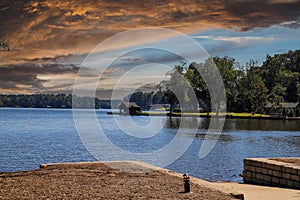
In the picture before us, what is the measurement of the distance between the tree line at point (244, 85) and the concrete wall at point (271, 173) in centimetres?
8440

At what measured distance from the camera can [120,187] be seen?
434 inches

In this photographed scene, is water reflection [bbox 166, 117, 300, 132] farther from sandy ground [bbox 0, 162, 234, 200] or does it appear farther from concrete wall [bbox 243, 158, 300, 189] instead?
sandy ground [bbox 0, 162, 234, 200]

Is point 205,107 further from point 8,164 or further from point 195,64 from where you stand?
point 8,164

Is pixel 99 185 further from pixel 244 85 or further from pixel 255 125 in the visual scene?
pixel 244 85

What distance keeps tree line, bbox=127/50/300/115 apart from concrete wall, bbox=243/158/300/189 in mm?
84402

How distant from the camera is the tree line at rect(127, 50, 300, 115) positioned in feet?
332

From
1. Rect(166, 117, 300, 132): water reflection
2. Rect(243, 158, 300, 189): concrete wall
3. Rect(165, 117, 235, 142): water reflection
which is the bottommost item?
Rect(166, 117, 300, 132): water reflection

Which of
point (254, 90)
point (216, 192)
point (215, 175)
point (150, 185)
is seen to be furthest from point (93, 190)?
point (254, 90)

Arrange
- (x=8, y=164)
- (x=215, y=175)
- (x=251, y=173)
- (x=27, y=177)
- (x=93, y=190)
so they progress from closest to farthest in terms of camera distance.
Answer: (x=93, y=190) < (x=27, y=177) < (x=251, y=173) < (x=215, y=175) < (x=8, y=164)

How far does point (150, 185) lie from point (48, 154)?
2190cm

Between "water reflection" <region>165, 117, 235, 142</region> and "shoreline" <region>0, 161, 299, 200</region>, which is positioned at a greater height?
"shoreline" <region>0, 161, 299, 200</region>

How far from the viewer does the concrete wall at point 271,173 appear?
13094 millimetres

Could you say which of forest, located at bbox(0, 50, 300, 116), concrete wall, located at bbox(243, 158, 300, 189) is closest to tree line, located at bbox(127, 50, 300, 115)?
forest, located at bbox(0, 50, 300, 116)

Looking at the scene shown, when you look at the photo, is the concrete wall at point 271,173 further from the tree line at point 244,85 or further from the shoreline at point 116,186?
the tree line at point 244,85
